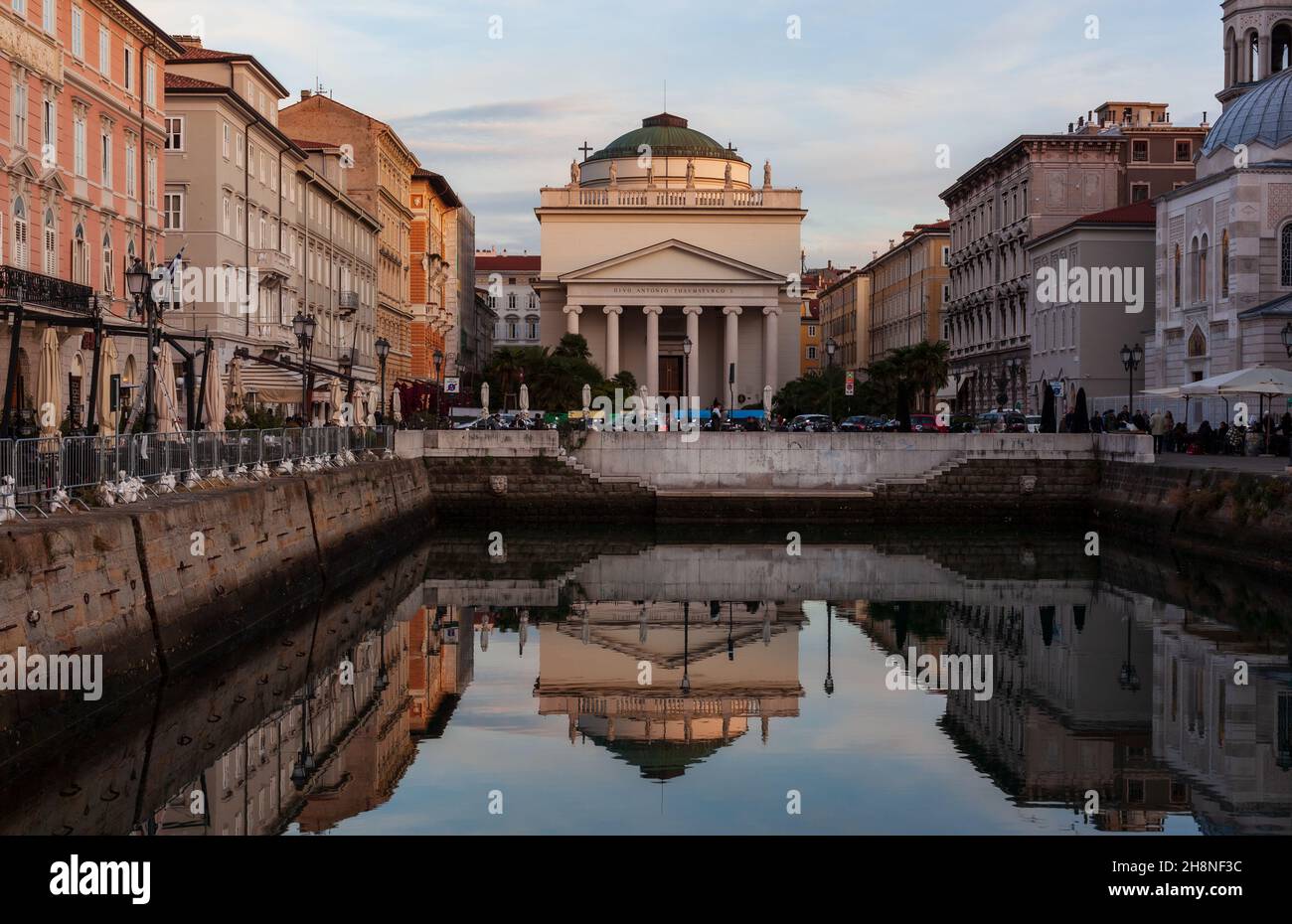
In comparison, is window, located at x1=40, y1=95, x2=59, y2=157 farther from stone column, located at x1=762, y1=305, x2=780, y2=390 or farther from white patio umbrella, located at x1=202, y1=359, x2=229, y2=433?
stone column, located at x1=762, y1=305, x2=780, y2=390

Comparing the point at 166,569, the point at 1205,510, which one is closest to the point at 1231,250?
the point at 1205,510

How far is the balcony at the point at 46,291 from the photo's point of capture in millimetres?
34875

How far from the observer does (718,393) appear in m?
99.4

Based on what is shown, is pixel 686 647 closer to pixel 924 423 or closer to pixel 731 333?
pixel 924 423

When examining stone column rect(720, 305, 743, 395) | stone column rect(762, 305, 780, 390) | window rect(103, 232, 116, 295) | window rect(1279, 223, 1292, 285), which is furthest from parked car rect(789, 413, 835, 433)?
window rect(103, 232, 116, 295)

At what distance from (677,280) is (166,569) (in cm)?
7553

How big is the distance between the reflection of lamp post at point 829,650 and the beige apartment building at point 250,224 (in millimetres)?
15209

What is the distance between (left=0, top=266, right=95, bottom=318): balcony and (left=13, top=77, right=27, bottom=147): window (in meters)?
2.99

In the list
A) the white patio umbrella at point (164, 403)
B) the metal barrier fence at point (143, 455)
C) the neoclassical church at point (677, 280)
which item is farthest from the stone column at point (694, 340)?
the white patio umbrella at point (164, 403)

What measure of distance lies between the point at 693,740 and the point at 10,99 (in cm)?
2526

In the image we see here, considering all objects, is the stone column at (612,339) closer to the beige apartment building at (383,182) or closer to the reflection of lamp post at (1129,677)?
the beige apartment building at (383,182)

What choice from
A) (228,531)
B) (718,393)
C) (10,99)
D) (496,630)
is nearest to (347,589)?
(496,630)

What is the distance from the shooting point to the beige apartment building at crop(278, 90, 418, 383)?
8125 cm

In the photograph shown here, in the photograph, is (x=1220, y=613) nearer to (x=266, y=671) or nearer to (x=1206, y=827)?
(x=1206, y=827)
